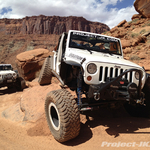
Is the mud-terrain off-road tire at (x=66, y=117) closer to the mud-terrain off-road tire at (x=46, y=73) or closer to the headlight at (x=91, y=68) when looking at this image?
the headlight at (x=91, y=68)

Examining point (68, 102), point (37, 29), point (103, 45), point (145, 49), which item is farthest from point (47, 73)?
point (37, 29)

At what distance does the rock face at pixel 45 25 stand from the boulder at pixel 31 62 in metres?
62.3

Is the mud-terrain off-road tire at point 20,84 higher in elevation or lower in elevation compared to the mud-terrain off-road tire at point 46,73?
lower

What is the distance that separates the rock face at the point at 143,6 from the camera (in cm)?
1291

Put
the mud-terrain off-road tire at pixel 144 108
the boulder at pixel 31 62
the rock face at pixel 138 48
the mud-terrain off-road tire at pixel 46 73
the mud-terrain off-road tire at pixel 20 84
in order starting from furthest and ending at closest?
the boulder at pixel 31 62
the mud-terrain off-road tire at pixel 20 84
the rock face at pixel 138 48
the mud-terrain off-road tire at pixel 46 73
the mud-terrain off-road tire at pixel 144 108

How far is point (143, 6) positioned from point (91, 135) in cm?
1442

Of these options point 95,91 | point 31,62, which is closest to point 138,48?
point 31,62

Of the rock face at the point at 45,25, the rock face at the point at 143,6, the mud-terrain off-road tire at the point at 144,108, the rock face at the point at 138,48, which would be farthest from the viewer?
the rock face at the point at 45,25

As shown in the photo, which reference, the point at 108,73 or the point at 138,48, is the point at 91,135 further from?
the point at 138,48

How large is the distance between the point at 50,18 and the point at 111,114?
76.5 m

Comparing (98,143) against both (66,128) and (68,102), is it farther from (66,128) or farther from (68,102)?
(68,102)

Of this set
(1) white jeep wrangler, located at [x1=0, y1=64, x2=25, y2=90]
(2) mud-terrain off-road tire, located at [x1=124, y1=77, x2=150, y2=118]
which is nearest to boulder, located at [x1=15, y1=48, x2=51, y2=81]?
(1) white jeep wrangler, located at [x1=0, y1=64, x2=25, y2=90]

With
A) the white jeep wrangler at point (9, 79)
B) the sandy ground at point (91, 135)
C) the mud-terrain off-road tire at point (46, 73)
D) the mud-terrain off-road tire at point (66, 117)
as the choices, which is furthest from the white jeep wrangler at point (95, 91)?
the white jeep wrangler at point (9, 79)

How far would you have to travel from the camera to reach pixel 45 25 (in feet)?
234
